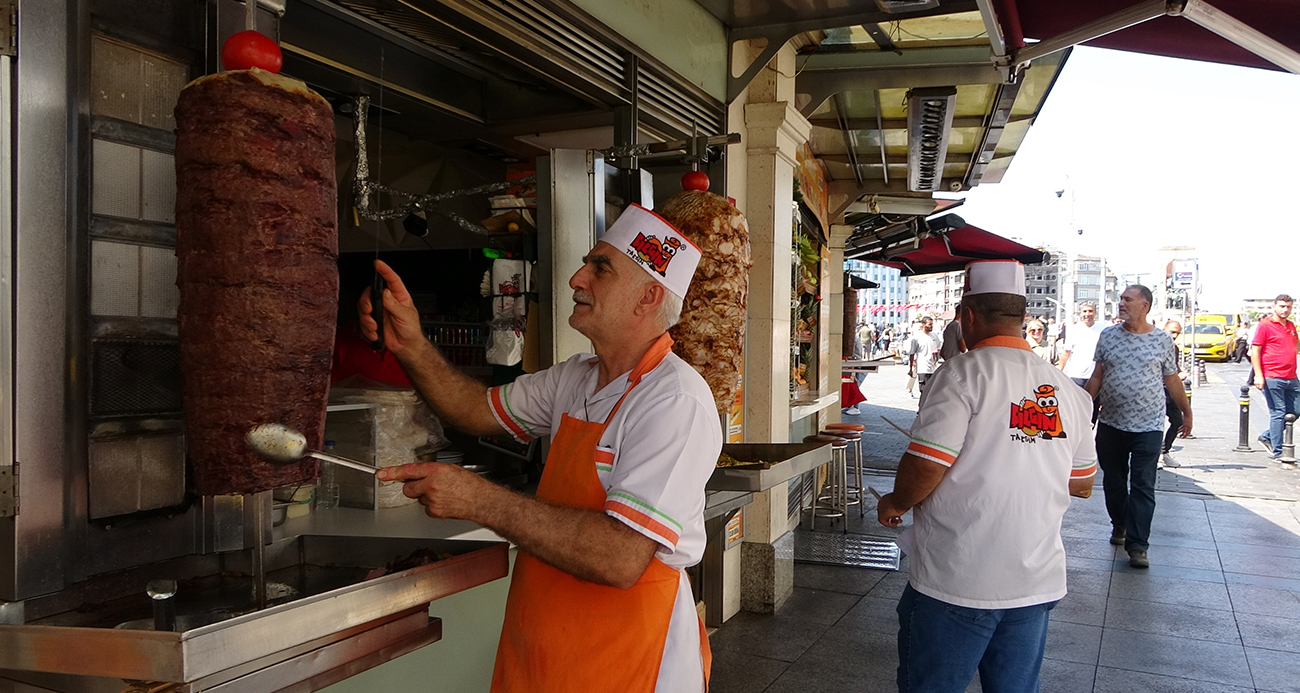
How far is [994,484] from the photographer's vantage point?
330 cm

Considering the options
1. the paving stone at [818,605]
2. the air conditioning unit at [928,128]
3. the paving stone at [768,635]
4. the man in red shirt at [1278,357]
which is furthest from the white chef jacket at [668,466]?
the man in red shirt at [1278,357]

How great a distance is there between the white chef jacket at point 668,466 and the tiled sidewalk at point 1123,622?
284cm

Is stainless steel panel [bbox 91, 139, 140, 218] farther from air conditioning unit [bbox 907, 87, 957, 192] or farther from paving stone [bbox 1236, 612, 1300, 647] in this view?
paving stone [bbox 1236, 612, 1300, 647]

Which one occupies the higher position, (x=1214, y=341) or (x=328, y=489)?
(x=1214, y=341)

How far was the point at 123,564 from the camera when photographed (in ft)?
6.85

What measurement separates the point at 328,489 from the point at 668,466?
2126mm

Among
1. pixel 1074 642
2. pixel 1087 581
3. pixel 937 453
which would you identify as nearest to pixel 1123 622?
pixel 1074 642

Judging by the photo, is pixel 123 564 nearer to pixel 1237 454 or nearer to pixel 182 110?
pixel 182 110

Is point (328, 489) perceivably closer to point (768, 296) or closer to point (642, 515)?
point (642, 515)

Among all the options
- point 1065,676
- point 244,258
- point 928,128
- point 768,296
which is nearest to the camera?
point 244,258

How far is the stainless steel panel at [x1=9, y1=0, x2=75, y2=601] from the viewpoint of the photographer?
1.84 m

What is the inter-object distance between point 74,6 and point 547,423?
1.58 metres

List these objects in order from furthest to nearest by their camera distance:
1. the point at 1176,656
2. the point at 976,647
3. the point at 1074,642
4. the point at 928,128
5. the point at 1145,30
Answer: the point at 928,128
the point at 1074,642
the point at 1176,656
the point at 1145,30
the point at 976,647

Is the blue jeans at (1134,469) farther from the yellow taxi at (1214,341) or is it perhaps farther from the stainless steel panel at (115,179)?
the yellow taxi at (1214,341)
